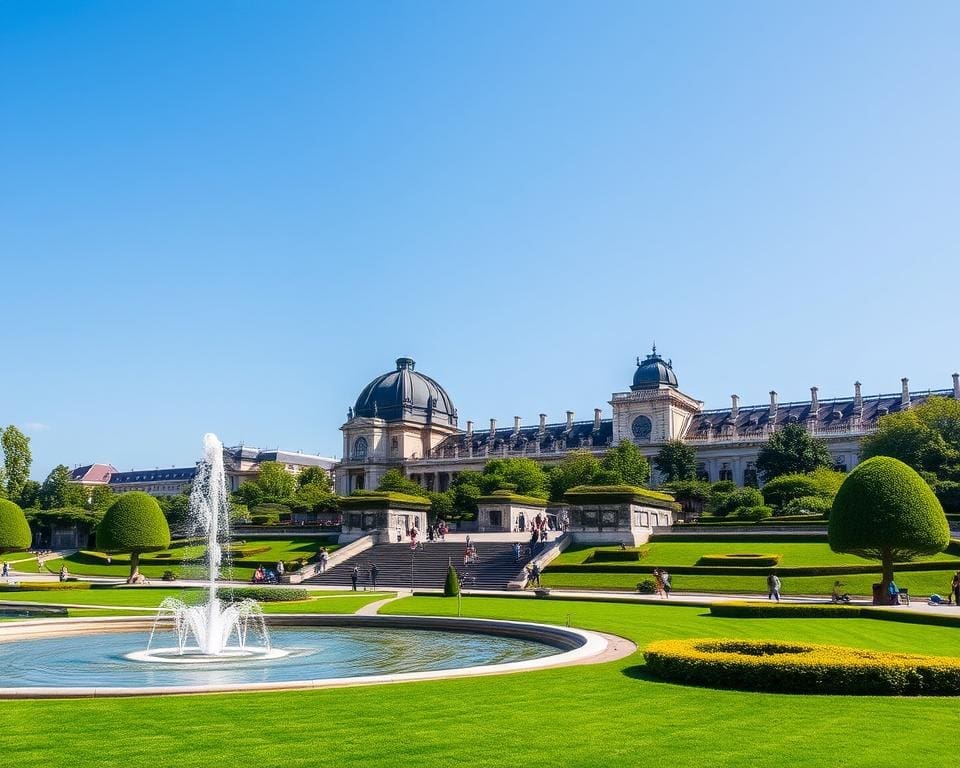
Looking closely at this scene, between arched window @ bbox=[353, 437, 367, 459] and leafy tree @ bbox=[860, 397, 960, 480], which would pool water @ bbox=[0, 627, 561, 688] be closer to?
leafy tree @ bbox=[860, 397, 960, 480]

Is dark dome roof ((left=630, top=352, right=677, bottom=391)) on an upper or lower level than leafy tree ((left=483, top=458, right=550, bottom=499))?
upper

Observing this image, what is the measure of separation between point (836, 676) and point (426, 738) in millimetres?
6452

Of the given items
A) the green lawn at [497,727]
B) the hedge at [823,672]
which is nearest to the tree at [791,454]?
the hedge at [823,672]

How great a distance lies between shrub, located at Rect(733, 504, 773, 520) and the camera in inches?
2505

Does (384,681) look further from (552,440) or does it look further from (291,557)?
(552,440)

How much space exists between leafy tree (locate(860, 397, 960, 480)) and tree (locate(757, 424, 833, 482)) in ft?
23.2

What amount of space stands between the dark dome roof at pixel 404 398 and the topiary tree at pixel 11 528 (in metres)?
81.0

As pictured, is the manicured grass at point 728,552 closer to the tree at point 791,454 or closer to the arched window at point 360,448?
the tree at point 791,454

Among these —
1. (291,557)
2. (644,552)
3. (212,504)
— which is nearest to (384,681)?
(212,504)

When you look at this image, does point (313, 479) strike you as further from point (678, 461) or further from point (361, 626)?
point (361, 626)

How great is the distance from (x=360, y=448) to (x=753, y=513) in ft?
246

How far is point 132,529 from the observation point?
49.7 metres

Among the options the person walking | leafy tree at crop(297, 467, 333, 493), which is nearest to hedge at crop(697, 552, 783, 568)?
the person walking

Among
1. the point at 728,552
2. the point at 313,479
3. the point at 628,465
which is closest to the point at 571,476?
the point at 628,465
